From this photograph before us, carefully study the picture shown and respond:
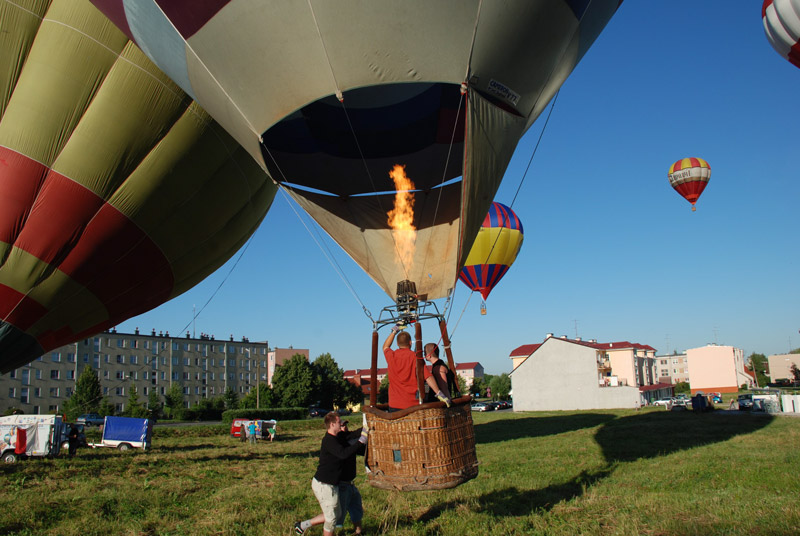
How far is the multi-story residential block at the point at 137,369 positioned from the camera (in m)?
48.8

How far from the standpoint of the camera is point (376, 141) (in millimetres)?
7926

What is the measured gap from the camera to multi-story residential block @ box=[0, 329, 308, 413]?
1919 inches

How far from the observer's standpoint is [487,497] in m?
7.32

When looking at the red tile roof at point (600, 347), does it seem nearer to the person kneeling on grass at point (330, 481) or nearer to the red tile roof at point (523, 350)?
the red tile roof at point (523, 350)

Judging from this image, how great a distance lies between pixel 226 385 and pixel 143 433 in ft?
164

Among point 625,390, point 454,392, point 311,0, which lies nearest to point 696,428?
point 454,392

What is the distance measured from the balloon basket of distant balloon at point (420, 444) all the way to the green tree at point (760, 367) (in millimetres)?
107876

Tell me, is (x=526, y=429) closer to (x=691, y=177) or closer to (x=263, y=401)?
(x=691, y=177)

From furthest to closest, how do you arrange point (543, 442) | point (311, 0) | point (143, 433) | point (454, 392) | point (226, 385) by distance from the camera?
point (226, 385), point (143, 433), point (543, 442), point (454, 392), point (311, 0)

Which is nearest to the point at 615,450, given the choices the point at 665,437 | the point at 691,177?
the point at 665,437

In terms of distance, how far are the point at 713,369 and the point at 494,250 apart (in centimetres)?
5099

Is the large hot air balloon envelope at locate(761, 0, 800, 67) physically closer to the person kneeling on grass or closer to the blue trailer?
the person kneeling on grass

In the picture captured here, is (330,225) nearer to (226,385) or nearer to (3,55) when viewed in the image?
(3,55)

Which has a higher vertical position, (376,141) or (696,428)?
(376,141)
